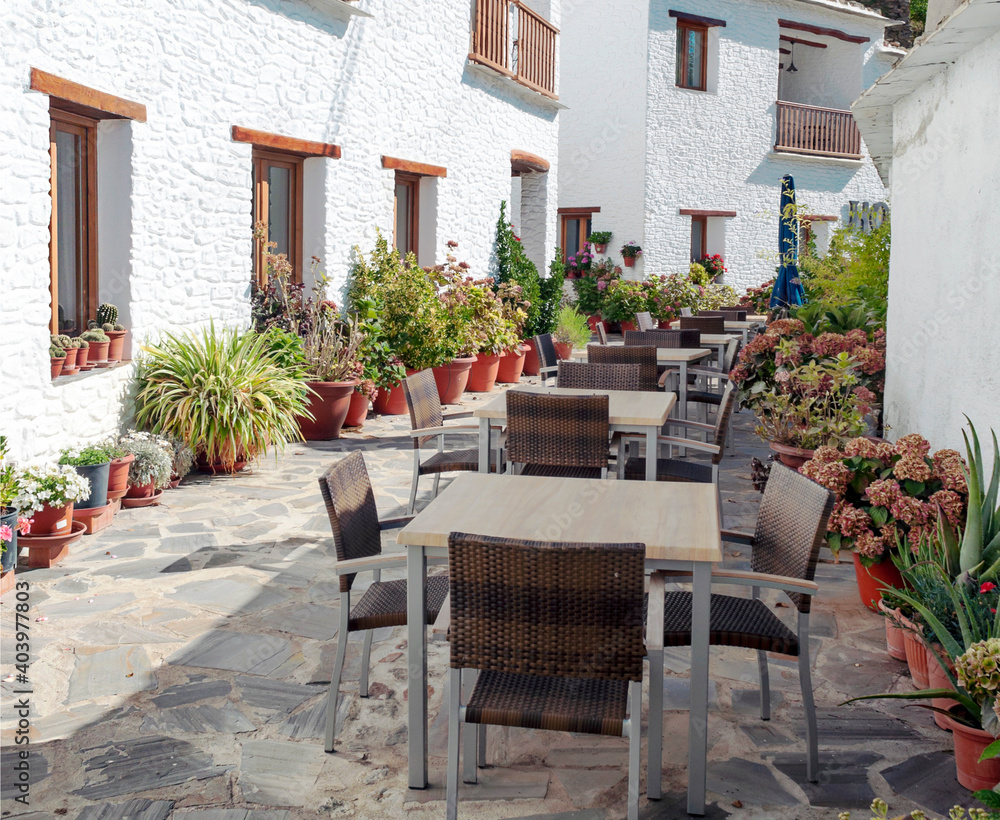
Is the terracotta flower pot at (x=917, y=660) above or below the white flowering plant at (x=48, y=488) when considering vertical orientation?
below

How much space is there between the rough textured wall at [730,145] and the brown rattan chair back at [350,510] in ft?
49.2

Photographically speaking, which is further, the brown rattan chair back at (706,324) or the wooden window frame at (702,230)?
the wooden window frame at (702,230)

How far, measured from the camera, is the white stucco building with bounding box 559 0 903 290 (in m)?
17.5

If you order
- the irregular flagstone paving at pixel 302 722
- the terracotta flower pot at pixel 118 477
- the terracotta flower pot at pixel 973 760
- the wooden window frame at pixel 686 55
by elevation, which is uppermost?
the wooden window frame at pixel 686 55

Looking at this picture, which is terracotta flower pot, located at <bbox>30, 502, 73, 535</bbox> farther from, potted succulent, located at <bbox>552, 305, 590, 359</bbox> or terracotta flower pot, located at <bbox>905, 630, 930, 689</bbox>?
potted succulent, located at <bbox>552, 305, 590, 359</bbox>

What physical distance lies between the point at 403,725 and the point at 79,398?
3.41m

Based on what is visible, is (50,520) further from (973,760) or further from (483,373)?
(483,373)

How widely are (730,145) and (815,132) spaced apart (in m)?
2.14

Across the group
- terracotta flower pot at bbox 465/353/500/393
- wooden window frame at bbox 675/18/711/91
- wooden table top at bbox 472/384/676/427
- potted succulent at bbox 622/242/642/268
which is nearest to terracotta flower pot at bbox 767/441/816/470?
wooden table top at bbox 472/384/676/427

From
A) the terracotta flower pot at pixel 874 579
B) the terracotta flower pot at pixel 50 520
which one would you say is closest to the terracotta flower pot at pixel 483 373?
the terracotta flower pot at pixel 50 520

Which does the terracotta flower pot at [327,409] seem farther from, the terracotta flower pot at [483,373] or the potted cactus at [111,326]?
the terracotta flower pot at [483,373]

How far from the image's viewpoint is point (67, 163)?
19.5 ft

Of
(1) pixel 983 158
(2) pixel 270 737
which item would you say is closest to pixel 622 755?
(2) pixel 270 737

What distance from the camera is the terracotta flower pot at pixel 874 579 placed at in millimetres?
3955
